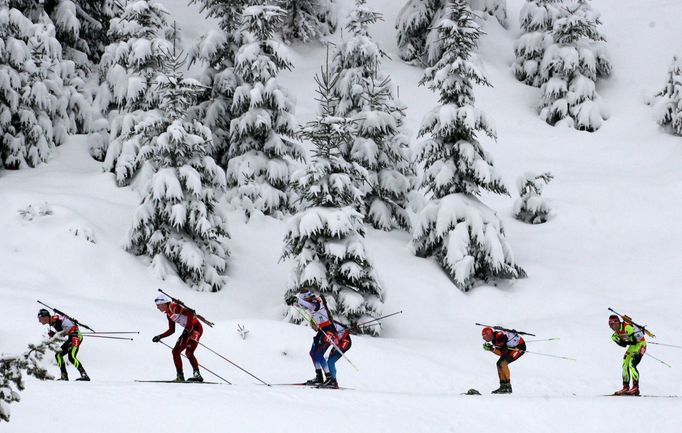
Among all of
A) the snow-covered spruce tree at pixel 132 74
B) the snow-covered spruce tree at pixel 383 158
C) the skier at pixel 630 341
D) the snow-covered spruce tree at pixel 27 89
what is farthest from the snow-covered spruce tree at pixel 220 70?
the skier at pixel 630 341

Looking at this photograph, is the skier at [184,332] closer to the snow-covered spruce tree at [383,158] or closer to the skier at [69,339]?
the skier at [69,339]

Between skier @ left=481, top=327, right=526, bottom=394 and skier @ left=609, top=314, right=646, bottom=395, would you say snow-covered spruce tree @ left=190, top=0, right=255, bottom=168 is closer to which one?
skier @ left=481, top=327, right=526, bottom=394

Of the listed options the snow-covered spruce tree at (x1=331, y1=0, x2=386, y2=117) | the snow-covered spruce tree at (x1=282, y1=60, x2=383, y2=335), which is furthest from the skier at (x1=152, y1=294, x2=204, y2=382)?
the snow-covered spruce tree at (x1=331, y1=0, x2=386, y2=117)

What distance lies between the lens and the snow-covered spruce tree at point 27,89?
25.4m

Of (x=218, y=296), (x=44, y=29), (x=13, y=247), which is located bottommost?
(x=218, y=296)

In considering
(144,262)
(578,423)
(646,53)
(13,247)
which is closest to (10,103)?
(13,247)

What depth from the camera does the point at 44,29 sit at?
27438 millimetres

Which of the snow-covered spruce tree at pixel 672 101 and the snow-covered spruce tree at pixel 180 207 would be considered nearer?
the snow-covered spruce tree at pixel 180 207

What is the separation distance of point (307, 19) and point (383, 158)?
16.7m

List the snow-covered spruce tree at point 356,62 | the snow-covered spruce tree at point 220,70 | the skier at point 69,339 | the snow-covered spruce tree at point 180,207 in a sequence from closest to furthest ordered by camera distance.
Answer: the skier at point 69,339 < the snow-covered spruce tree at point 180,207 < the snow-covered spruce tree at point 220,70 < the snow-covered spruce tree at point 356,62

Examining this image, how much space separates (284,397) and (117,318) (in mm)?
6880

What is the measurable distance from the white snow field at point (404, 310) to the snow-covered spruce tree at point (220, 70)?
150 inches

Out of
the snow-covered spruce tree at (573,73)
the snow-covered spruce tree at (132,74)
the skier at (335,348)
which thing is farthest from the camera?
the snow-covered spruce tree at (573,73)

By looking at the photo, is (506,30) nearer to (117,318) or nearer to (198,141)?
(198,141)
